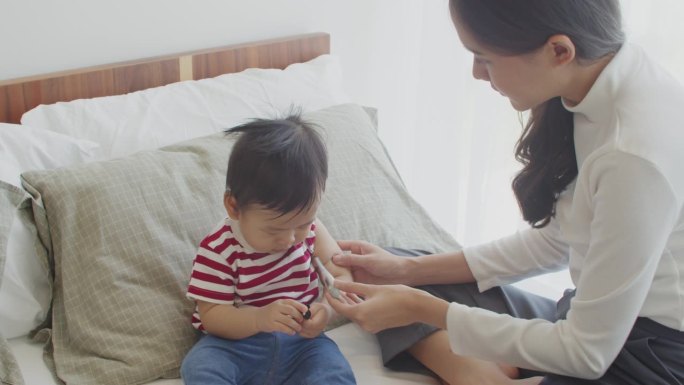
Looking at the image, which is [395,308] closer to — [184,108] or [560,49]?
[560,49]

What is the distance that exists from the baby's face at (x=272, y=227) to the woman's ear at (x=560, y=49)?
48 cm

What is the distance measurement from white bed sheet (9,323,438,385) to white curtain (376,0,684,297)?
108 cm

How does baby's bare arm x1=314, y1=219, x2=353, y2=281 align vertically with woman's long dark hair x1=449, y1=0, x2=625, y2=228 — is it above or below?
below

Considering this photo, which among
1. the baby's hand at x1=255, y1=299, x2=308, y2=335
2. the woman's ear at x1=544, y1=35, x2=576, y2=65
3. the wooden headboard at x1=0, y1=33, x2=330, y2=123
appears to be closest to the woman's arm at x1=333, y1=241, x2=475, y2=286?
the baby's hand at x1=255, y1=299, x2=308, y2=335

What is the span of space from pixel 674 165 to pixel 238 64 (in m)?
1.22

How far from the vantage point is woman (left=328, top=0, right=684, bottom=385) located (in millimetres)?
1165

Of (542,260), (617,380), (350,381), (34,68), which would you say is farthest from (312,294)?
(34,68)

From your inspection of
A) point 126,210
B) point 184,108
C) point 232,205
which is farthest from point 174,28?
point 232,205

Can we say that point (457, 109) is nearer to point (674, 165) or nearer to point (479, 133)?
point (479, 133)

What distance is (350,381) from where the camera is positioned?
1393mm

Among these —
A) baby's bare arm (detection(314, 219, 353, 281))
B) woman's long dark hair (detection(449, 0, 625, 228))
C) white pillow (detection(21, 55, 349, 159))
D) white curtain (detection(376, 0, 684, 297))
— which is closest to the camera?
woman's long dark hair (detection(449, 0, 625, 228))

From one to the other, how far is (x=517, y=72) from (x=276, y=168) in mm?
425

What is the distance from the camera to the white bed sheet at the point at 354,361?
142 centimetres

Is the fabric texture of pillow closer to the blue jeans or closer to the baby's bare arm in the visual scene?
the blue jeans
